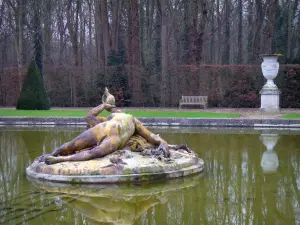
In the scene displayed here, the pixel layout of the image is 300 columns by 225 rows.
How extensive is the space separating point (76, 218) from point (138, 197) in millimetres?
1117

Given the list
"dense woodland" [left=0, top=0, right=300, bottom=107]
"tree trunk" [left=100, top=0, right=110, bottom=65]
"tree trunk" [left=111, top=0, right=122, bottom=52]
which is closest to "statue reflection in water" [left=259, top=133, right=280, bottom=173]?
"dense woodland" [left=0, top=0, right=300, bottom=107]

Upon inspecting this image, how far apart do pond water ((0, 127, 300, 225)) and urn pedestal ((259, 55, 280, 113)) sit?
10.5m

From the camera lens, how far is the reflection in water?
24.6ft

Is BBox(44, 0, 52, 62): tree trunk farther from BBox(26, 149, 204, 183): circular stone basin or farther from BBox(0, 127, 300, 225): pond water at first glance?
BBox(26, 149, 204, 183): circular stone basin

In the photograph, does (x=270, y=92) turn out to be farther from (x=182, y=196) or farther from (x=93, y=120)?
(x=182, y=196)

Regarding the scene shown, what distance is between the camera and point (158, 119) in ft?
50.0

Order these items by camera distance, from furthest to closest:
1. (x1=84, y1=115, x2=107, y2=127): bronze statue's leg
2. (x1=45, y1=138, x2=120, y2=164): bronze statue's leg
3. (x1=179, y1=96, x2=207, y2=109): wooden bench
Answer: (x1=179, y1=96, x2=207, y2=109): wooden bench, (x1=84, y1=115, x2=107, y2=127): bronze statue's leg, (x1=45, y1=138, x2=120, y2=164): bronze statue's leg

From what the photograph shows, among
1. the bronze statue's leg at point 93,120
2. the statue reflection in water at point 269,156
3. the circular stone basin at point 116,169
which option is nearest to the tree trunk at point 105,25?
the statue reflection in water at point 269,156

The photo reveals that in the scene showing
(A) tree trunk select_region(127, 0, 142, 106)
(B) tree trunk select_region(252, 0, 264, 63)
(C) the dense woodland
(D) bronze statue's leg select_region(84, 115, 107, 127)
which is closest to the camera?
(D) bronze statue's leg select_region(84, 115, 107, 127)

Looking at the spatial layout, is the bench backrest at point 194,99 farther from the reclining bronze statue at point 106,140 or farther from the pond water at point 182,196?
the reclining bronze statue at point 106,140

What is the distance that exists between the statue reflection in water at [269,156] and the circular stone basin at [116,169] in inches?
48.5

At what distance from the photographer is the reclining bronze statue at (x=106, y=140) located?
6889 mm

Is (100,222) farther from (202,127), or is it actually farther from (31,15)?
(31,15)

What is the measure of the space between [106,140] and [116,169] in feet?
1.98
